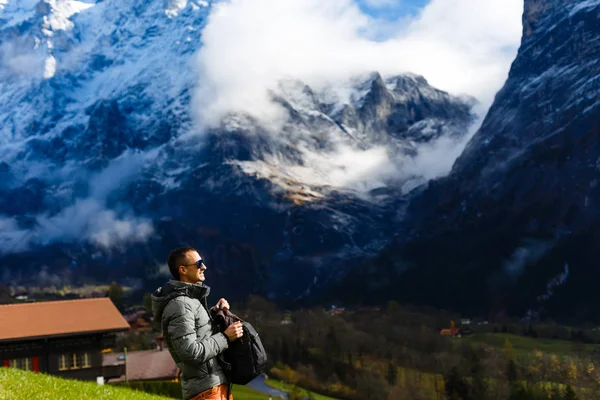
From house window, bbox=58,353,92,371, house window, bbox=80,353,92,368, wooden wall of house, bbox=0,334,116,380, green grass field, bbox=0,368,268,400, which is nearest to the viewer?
green grass field, bbox=0,368,268,400

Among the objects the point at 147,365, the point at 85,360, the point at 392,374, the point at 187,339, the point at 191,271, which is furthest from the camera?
the point at 392,374

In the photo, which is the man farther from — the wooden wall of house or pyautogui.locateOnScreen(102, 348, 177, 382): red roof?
pyautogui.locateOnScreen(102, 348, 177, 382): red roof

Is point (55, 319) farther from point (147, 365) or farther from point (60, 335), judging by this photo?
point (147, 365)

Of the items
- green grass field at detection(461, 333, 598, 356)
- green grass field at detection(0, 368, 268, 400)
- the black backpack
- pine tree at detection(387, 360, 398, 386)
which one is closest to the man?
the black backpack

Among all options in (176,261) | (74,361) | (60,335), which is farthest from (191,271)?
(74,361)

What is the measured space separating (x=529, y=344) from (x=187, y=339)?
7102 inches

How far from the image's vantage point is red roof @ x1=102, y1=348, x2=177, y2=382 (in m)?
78.8

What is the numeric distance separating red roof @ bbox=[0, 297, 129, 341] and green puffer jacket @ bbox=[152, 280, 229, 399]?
177ft

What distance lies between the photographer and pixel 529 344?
173125mm

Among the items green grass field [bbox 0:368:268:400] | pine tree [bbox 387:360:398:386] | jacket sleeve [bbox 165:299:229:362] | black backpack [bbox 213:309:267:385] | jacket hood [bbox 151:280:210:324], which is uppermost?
jacket hood [bbox 151:280:210:324]

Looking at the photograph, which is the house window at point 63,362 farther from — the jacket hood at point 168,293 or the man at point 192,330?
the jacket hood at point 168,293


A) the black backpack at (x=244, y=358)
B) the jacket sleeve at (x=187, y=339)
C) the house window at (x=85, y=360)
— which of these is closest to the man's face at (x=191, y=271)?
the jacket sleeve at (x=187, y=339)

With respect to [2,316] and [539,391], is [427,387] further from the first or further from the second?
[2,316]

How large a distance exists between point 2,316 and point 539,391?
281ft
